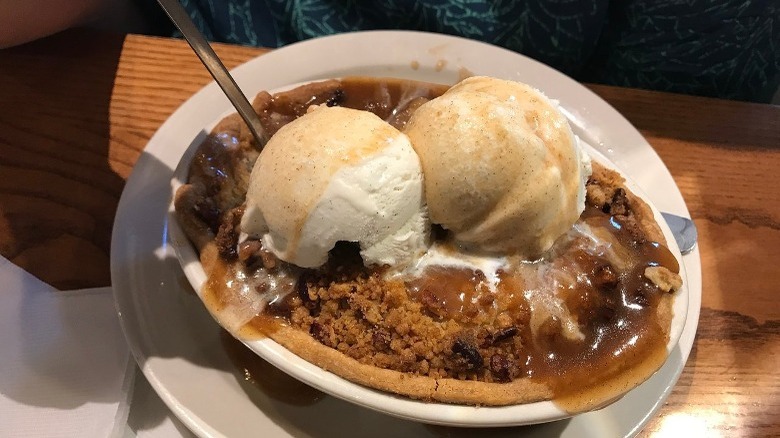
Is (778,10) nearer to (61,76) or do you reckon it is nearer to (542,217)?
(542,217)

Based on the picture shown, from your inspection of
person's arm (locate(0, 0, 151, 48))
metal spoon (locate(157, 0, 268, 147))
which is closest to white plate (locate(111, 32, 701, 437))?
metal spoon (locate(157, 0, 268, 147))

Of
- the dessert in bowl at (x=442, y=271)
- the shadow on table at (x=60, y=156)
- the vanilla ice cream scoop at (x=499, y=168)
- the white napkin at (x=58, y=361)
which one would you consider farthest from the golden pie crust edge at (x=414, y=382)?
the shadow on table at (x=60, y=156)

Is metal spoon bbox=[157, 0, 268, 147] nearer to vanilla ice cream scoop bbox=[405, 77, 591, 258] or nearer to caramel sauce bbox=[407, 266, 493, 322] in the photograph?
vanilla ice cream scoop bbox=[405, 77, 591, 258]

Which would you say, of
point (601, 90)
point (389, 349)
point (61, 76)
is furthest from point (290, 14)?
point (389, 349)

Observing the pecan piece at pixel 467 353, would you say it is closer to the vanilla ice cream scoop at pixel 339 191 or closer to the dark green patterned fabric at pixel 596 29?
the vanilla ice cream scoop at pixel 339 191

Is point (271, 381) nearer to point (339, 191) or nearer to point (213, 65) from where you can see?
point (339, 191)

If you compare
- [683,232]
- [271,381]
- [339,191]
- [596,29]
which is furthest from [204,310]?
[596,29]
